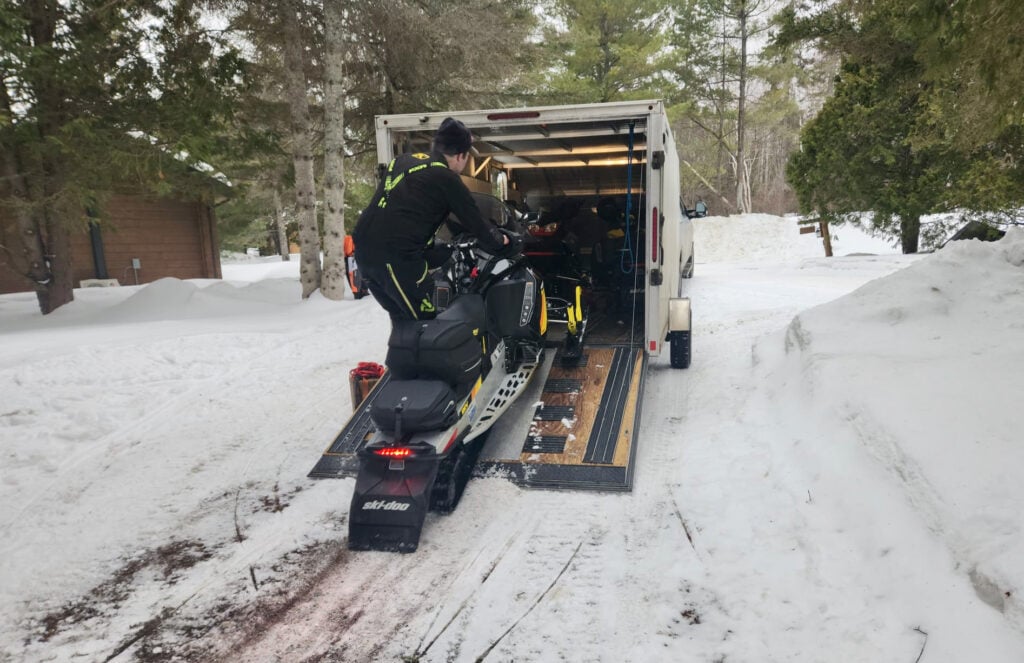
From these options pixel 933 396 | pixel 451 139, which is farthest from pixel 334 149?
pixel 933 396

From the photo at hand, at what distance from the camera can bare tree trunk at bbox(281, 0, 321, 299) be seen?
33.8 ft

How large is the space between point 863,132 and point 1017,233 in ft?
27.4

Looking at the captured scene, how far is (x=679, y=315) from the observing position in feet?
19.8

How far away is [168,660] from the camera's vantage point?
237 centimetres

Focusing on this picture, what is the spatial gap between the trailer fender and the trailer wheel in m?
0.07

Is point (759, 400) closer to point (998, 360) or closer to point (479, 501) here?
point (998, 360)

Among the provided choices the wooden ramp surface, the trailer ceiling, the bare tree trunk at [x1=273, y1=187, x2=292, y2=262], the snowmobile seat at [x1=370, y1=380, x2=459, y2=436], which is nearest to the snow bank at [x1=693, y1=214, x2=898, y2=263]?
the trailer ceiling

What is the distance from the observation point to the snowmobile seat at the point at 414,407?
3217 millimetres

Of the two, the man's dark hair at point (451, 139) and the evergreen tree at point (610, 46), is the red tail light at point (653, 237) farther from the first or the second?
the evergreen tree at point (610, 46)

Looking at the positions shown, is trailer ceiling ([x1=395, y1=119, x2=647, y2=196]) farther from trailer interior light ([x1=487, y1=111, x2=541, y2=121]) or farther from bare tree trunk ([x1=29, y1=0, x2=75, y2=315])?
bare tree trunk ([x1=29, y1=0, x2=75, y2=315])

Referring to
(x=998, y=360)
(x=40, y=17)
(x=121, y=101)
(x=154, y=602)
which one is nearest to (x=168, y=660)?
(x=154, y=602)

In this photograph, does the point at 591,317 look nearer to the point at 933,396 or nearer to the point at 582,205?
the point at 582,205

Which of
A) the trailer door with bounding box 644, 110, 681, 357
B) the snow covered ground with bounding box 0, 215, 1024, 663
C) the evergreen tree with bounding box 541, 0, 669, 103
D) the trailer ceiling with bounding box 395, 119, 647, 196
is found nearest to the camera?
the snow covered ground with bounding box 0, 215, 1024, 663

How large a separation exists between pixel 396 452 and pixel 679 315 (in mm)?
3728
